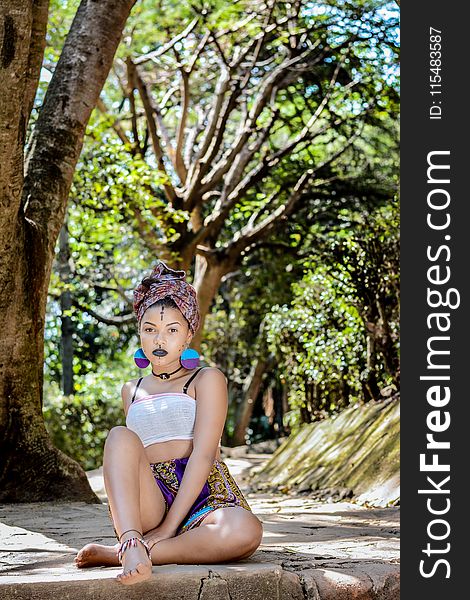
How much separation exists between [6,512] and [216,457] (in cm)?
255

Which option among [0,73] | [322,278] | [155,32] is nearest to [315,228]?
[155,32]

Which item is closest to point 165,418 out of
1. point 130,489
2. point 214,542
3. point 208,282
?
point 130,489

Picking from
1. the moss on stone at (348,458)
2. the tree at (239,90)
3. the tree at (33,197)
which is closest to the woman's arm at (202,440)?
the tree at (33,197)

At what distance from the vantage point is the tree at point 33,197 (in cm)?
558

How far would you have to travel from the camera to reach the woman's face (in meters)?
3.86

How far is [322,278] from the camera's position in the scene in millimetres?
10617

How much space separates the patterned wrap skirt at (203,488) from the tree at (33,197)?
273 cm

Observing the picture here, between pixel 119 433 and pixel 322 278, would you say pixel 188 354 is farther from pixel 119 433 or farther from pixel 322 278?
pixel 322 278

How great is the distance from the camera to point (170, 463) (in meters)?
3.70

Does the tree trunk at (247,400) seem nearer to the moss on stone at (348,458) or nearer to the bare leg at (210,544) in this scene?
the moss on stone at (348,458)

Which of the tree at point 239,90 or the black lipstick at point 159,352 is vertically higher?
the tree at point 239,90

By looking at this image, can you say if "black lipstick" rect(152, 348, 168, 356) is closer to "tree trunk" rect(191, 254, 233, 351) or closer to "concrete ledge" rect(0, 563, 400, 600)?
"concrete ledge" rect(0, 563, 400, 600)

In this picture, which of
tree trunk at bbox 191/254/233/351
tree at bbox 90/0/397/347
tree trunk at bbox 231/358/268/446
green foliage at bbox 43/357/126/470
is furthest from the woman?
tree trunk at bbox 231/358/268/446

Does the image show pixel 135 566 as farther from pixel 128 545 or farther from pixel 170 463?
pixel 170 463
